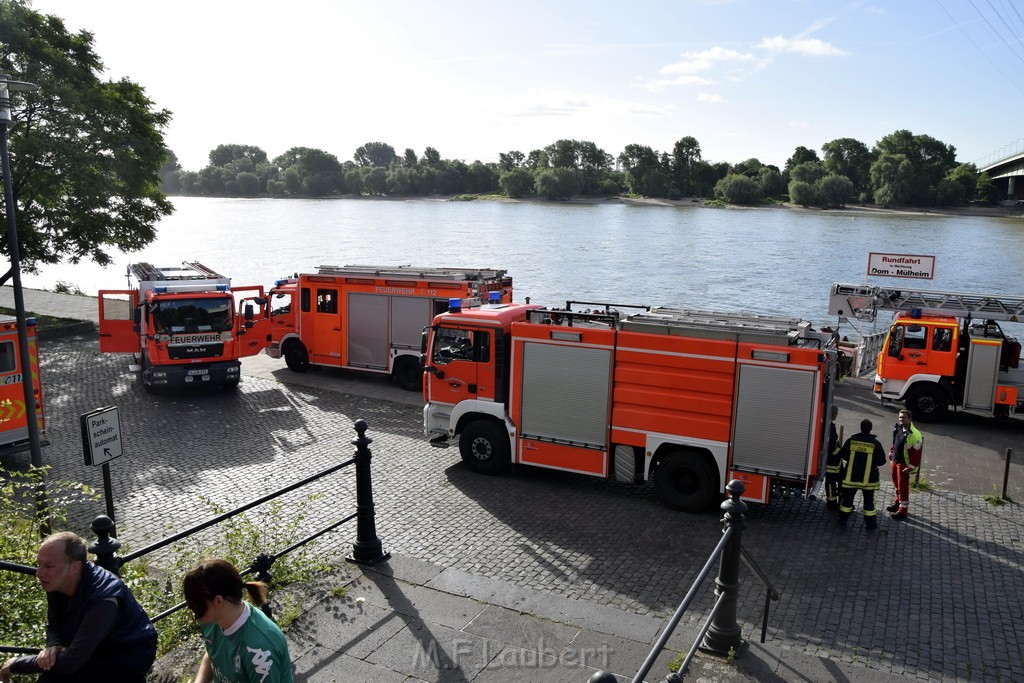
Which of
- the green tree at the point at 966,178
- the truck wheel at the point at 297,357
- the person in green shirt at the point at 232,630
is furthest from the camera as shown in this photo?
the green tree at the point at 966,178

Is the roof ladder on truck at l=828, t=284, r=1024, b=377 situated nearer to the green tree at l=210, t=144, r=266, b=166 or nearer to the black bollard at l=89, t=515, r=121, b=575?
the black bollard at l=89, t=515, r=121, b=575

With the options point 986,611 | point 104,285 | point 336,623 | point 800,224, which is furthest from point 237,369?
point 800,224

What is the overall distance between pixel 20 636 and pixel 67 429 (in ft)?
31.7

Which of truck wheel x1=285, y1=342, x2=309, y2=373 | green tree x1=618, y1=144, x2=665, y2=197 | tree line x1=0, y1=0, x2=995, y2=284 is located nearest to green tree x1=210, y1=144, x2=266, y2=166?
tree line x1=0, y1=0, x2=995, y2=284

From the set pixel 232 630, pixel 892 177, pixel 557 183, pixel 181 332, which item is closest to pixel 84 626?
pixel 232 630

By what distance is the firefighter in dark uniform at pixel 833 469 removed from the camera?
1037 centimetres

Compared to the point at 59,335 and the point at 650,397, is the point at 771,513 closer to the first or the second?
the point at 650,397

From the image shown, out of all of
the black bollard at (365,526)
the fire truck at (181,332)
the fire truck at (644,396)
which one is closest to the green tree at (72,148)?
the fire truck at (181,332)

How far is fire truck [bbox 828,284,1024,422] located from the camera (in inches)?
636

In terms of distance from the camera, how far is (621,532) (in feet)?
32.5

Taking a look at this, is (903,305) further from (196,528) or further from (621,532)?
(196,528)

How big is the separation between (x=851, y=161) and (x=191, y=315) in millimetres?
118832

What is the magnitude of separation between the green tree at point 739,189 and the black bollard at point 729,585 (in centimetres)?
11823

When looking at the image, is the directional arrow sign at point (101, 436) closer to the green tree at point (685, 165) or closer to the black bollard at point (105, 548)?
the black bollard at point (105, 548)
